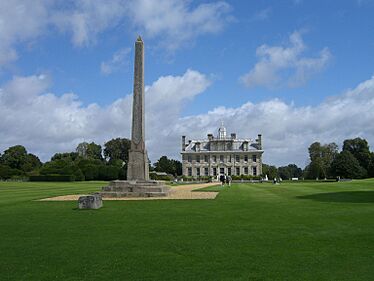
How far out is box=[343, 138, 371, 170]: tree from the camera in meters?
79.9

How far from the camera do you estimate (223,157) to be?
326ft

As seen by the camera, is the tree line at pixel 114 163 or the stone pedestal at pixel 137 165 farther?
the tree line at pixel 114 163

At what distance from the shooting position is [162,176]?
78312 mm

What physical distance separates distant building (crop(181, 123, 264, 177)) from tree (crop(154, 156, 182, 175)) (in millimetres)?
7188

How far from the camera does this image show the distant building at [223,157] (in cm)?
9819

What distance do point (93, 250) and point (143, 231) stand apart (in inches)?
86.2

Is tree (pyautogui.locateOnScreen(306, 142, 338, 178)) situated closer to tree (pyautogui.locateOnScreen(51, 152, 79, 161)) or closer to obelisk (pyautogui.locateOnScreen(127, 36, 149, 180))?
tree (pyautogui.locateOnScreen(51, 152, 79, 161))

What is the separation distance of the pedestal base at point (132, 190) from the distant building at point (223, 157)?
7457cm

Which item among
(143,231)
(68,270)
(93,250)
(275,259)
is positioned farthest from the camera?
(143,231)

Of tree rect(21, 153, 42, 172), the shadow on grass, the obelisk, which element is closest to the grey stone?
the shadow on grass

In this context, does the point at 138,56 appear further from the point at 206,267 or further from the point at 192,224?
the point at 206,267

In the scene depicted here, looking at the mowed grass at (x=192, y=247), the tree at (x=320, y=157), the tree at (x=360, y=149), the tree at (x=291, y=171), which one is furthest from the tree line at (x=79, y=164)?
the mowed grass at (x=192, y=247)

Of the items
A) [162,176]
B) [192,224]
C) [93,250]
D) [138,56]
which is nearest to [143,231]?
[192,224]

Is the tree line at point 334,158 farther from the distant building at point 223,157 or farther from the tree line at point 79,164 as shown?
the tree line at point 79,164
